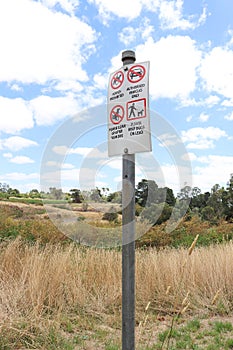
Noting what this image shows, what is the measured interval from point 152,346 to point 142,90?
1.91 metres

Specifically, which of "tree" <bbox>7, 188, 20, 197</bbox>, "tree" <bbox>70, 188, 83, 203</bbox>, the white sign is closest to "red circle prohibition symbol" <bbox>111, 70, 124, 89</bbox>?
the white sign

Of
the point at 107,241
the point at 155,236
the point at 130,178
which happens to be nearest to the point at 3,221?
the point at 155,236

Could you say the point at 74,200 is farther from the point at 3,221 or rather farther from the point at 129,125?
the point at 3,221

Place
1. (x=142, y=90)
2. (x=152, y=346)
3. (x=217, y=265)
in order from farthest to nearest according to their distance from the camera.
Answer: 1. (x=217, y=265)
2. (x=152, y=346)
3. (x=142, y=90)

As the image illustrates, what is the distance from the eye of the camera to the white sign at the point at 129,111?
6.06 ft

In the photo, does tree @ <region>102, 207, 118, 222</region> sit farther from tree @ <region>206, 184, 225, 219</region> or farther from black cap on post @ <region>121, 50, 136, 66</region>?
tree @ <region>206, 184, 225, 219</region>

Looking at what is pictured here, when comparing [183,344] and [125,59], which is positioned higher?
[125,59]

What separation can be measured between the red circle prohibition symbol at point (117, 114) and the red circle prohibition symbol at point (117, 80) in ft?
0.42

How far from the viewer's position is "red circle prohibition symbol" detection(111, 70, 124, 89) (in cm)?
198

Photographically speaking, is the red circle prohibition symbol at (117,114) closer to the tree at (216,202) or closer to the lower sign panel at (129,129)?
the lower sign panel at (129,129)

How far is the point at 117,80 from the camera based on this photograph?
2008 mm

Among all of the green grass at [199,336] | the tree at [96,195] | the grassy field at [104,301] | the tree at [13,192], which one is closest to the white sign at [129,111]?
the grassy field at [104,301]

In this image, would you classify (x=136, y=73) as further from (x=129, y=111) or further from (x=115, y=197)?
(x=115, y=197)

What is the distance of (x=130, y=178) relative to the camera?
197 cm
